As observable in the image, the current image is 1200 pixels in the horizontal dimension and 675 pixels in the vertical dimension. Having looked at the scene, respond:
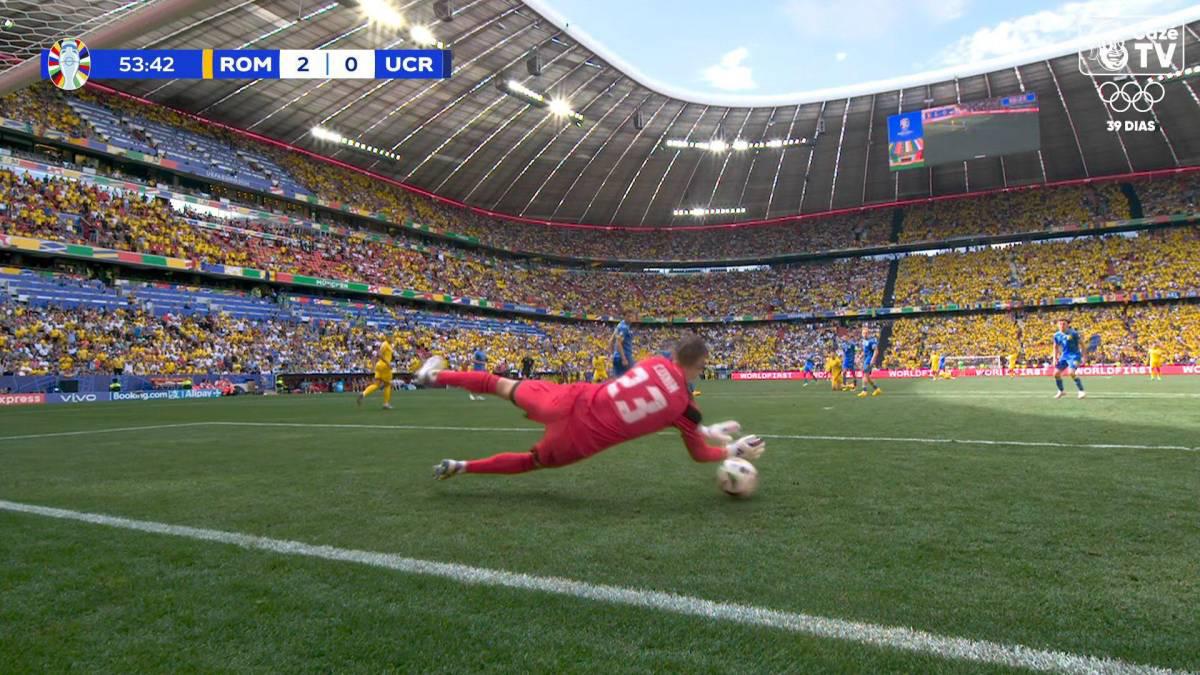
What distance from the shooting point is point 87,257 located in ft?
90.9

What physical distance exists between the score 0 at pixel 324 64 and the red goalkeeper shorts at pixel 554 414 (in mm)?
8755

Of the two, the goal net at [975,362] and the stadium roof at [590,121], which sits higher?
the stadium roof at [590,121]

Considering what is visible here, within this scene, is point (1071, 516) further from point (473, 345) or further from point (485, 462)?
point (473, 345)

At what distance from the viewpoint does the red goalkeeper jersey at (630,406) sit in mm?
4379

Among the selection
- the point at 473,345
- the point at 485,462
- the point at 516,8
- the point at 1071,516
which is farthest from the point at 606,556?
the point at 473,345

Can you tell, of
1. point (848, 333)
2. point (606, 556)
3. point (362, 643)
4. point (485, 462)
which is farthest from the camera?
point (848, 333)

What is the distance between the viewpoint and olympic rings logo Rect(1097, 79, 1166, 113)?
36.2 metres

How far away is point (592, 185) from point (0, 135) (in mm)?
34924

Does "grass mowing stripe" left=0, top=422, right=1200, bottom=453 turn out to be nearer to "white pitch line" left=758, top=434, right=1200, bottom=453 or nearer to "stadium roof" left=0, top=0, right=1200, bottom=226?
"white pitch line" left=758, top=434, right=1200, bottom=453

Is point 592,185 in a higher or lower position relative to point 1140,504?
higher

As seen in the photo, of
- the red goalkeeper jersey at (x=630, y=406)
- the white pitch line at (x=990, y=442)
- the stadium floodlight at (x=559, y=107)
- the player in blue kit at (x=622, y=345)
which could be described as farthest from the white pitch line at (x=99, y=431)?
the stadium floodlight at (x=559, y=107)

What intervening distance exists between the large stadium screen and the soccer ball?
124 ft

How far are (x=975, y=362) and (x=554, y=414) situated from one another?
4443cm

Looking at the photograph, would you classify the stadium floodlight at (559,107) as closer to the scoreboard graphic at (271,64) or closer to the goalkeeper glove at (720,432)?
the scoreboard graphic at (271,64)
